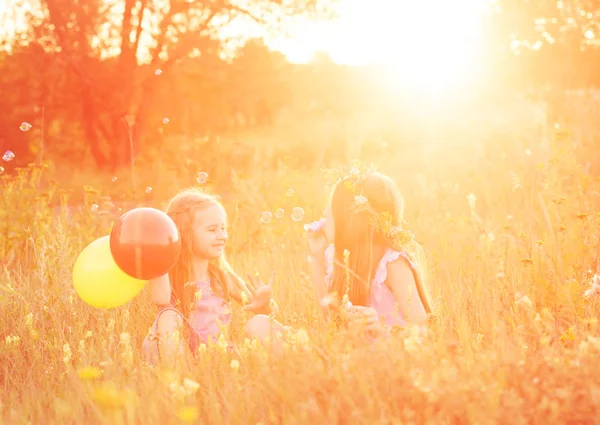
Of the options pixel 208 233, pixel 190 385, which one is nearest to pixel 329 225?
pixel 208 233

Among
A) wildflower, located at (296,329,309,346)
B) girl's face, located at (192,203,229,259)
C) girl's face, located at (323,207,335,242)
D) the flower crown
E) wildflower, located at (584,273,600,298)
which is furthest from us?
girl's face, located at (192,203,229,259)

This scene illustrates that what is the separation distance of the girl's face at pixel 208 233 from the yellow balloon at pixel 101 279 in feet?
1.43

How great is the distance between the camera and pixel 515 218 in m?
6.30

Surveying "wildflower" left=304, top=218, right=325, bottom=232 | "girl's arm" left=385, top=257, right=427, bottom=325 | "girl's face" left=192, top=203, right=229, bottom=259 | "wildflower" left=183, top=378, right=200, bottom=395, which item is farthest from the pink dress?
"wildflower" left=183, top=378, right=200, bottom=395

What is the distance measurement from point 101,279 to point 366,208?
136cm

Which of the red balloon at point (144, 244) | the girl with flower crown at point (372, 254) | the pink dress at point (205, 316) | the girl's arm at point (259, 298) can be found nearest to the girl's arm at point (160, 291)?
the pink dress at point (205, 316)

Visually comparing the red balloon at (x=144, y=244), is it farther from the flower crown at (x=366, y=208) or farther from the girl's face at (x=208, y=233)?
the flower crown at (x=366, y=208)

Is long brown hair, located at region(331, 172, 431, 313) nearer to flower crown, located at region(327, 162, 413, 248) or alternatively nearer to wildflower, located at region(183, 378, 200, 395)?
flower crown, located at region(327, 162, 413, 248)

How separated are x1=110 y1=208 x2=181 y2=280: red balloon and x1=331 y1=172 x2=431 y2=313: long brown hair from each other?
33.9 inches

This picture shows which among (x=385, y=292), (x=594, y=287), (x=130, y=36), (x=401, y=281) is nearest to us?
(x=594, y=287)

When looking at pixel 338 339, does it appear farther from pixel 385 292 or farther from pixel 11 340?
pixel 11 340

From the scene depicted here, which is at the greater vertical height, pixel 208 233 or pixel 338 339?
pixel 208 233

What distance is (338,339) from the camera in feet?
8.56

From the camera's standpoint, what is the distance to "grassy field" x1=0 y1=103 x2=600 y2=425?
229 centimetres
